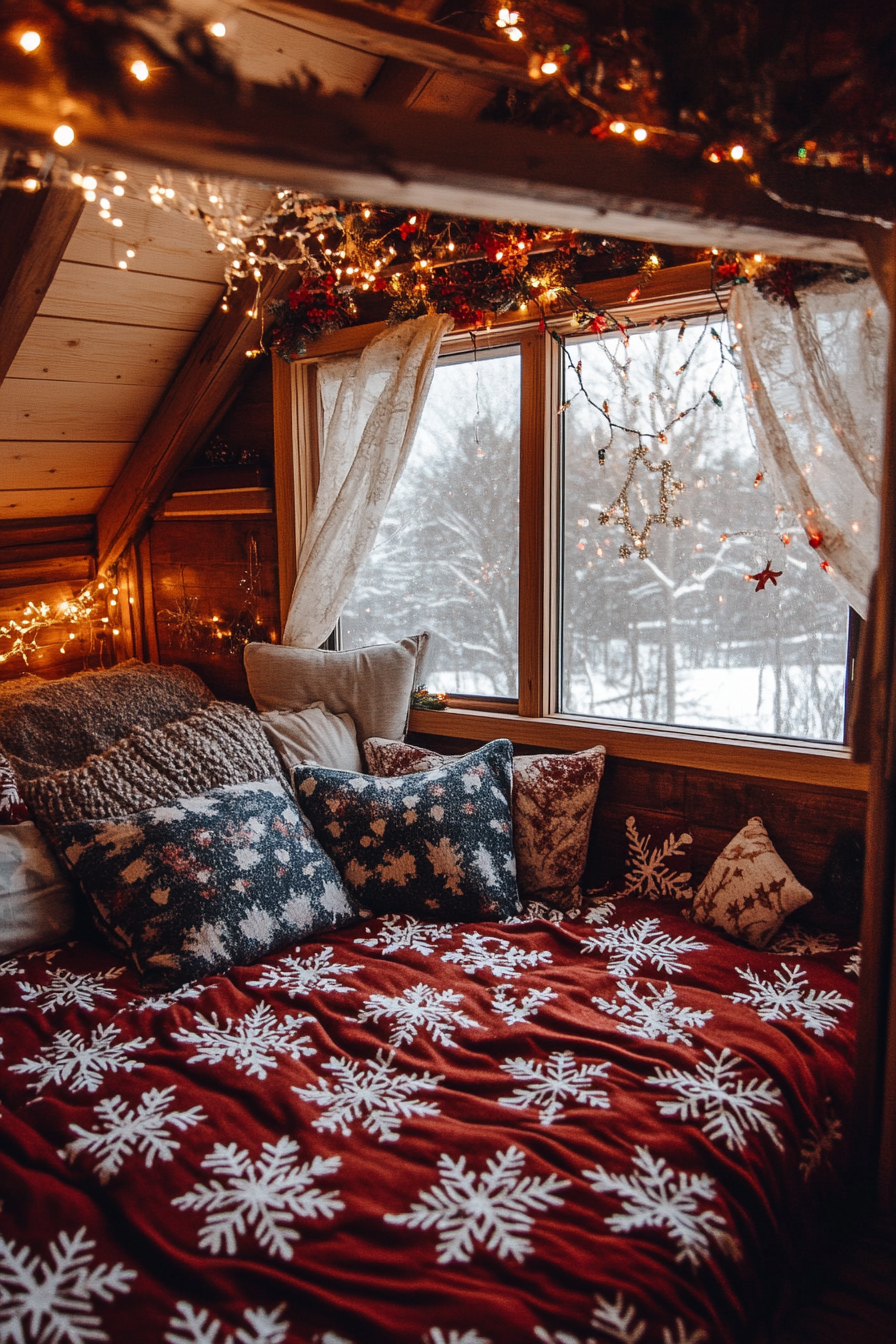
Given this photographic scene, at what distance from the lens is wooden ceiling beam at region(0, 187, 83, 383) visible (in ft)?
7.02

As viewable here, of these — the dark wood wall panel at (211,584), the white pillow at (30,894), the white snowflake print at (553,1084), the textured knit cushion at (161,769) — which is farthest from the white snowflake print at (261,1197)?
the dark wood wall panel at (211,584)

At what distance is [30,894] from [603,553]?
172 centimetres

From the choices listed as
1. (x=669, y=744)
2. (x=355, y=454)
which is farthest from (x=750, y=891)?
(x=355, y=454)

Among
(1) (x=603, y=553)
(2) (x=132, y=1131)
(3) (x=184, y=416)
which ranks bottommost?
(2) (x=132, y=1131)

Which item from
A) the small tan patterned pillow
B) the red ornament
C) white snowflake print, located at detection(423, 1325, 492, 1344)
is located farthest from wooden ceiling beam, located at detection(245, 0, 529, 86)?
white snowflake print, located at detection(423, 1325, 492, 1344)

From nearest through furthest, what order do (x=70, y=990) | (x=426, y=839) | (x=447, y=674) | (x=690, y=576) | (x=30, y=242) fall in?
1. (x=70, y=990)
2. (x=30, y=242)
3. (x=426, y=839)
4. (x=690, y=576)
5. (x=447, y=674)

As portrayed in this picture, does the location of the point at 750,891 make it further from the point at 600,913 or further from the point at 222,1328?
the point at 222,1328

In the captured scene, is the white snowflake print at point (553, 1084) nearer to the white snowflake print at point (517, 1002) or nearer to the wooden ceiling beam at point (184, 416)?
the white snowflake print at point (517, 1002)

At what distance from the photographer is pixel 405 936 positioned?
2.23 metres

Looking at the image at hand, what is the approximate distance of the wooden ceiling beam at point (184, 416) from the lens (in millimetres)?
2889

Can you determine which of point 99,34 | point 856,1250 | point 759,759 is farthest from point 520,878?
point 99,34

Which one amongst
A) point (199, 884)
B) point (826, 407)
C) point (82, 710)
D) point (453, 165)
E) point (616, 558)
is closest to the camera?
point (453, 165)

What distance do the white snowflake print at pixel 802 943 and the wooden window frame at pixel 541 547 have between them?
0.36 m

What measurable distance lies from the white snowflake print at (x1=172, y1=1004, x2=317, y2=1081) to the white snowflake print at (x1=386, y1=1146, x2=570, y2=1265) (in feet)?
1.40
